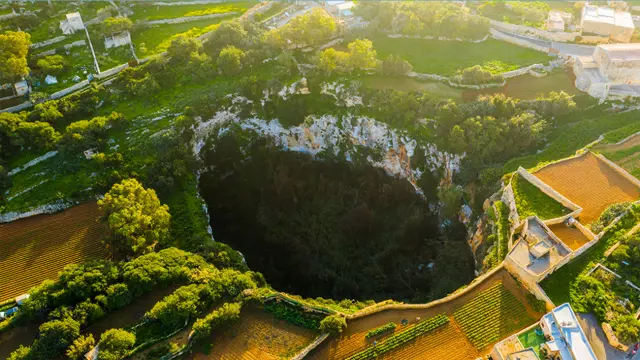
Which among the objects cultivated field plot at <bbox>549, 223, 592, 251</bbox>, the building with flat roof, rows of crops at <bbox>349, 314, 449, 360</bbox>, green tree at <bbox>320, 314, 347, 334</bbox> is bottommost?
rows of crops at <bbox>349, 314, 449, 360</bbox>

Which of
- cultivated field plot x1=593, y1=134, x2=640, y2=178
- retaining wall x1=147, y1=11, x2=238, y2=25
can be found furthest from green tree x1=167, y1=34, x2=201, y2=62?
cultivated field plot x1=593, y1=134, x2=640, y2=178

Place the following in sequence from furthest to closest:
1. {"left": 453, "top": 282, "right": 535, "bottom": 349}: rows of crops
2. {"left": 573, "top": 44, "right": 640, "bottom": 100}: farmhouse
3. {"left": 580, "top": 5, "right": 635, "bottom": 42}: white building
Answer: {"left": 580, "top": 5, "right": 635, "bottom": 42}: white building → {"left": 573, "top": 44, "right": 640, "bottom": 100}: farmhouse → {"left": 453, "top": 282, "right": 535, "bottom": 349}: rows of crops

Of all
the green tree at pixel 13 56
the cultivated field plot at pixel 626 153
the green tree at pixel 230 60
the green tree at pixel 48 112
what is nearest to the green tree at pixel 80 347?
the green tree at pixel 48 112

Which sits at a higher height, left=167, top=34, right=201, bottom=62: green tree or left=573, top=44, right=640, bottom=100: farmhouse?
left=167, top=34, right=201, bottom=62: green tree

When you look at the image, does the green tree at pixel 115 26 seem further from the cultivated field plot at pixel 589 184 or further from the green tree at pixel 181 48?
the cultivated field plot at pixel 589 184

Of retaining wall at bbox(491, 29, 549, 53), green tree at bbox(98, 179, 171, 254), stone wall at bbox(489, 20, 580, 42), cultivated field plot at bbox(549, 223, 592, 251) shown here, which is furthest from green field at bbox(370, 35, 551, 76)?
green tree at bbox(98, 179, 171, 254)

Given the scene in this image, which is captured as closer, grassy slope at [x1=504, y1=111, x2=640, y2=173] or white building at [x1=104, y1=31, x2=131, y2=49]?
grassy slope at [x1=504, y1=111, x2=640, y2=173]

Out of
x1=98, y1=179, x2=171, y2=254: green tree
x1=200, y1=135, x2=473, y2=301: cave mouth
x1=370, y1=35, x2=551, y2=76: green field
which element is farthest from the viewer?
x1=370, y1=35, x2=551, y2=76: green field

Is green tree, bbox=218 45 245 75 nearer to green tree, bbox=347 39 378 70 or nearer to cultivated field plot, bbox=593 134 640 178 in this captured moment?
green tree, bbox=347 39 378 70
